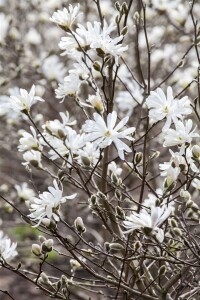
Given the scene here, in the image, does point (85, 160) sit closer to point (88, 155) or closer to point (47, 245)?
point (88, 155)

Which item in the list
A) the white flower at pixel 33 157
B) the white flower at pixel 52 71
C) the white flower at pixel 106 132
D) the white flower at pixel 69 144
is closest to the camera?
the white flower at pixel 106 132

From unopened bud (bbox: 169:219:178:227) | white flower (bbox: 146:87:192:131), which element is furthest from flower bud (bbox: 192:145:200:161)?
unopened bud (bbox: 169:219:178:227)

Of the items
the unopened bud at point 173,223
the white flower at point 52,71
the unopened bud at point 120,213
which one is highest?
the white flower at point 52,71

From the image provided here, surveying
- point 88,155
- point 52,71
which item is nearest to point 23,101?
point 88,155

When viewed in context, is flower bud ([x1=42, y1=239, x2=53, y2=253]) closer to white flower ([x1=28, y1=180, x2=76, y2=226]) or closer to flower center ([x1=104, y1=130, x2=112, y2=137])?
white flower ([x1=28, y1=180, x2=76, y2=226])

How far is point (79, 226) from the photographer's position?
7.06 feet

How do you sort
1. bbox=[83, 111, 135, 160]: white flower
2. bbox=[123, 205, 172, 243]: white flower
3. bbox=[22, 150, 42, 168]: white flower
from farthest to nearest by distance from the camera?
bbox=[22, 150, 42, 168]: white flower
bbox=[83, 111, 135, 160]: white flower
bbox=[123, 205, 172, 243]: white flower

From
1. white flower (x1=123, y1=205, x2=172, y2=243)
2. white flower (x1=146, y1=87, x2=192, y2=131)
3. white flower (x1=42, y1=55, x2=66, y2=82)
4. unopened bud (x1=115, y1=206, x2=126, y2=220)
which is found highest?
white flower (x1=42, y1=55, x2=66, y2=82)

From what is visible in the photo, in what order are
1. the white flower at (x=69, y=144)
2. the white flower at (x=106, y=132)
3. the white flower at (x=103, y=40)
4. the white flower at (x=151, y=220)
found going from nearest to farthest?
the white flower at (x=151, y=220)
the white flower at (x=106, y=132)
the white flower at (x=103, y=40)
the white flower at (x=69, y=144)

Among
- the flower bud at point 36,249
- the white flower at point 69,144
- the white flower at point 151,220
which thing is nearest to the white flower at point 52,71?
the white flower at point 69,144

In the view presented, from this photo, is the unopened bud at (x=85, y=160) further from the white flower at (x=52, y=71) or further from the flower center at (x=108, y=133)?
the white flower at (x=52, y=71)

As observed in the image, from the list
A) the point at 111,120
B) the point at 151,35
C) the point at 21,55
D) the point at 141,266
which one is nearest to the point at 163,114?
the point at 111,120

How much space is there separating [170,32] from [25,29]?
59.0 inches

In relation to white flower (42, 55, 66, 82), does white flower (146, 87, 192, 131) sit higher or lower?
lower
